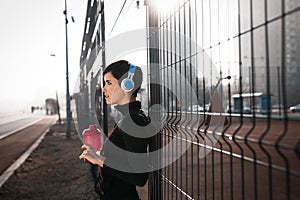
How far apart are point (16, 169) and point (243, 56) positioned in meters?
7.96

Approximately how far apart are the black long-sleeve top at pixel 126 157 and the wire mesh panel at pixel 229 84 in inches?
7.8

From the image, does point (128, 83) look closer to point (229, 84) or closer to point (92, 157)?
point (92, 157)

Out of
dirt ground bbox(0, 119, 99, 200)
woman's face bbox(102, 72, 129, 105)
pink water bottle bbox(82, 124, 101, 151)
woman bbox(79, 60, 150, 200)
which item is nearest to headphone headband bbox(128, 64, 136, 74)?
woman bbox(79, 60, 150, 200)

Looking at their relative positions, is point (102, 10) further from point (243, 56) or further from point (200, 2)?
point (243, 56)

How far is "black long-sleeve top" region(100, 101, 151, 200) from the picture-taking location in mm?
2367

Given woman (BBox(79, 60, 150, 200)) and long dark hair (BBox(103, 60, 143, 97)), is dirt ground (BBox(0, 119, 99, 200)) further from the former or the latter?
long dark hair (BBox(103, 60, 143, 97))

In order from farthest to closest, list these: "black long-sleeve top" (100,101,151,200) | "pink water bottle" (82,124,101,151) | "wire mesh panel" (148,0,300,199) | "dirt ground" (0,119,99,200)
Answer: "dirt ground" (0,119,99,200), "pink water bottle" (82,124,101,151), "black long-sleeve top" (100,101,151,200), "wire mesh panel" (148,0,300,199)

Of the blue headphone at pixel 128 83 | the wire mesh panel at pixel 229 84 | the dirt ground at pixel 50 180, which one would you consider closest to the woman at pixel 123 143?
the blue headphone at pixel 128 83

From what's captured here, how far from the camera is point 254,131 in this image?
1.43 m

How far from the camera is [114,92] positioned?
2.62 m

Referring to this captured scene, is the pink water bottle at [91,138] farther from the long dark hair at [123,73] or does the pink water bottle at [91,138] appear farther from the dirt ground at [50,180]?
the dirt ground at [50,180]

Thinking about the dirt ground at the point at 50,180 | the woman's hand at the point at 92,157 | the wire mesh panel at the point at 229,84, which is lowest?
the dirt ground at the point at 50,180

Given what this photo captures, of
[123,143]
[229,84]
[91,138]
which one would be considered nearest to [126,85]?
[123,143]

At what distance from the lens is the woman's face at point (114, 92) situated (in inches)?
103
